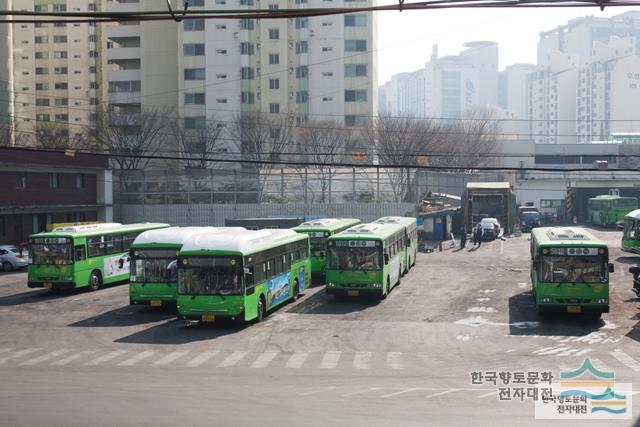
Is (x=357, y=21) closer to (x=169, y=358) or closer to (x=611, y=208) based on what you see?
(x=611, y=208)

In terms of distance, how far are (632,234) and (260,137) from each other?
38.4 meters

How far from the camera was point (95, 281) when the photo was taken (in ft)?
112

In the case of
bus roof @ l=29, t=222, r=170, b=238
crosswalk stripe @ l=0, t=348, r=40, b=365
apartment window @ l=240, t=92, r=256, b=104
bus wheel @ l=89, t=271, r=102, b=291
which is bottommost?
crosswalk stripe @ l=0, t=348, r=40, b=365

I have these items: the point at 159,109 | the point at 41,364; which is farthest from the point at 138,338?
the point at 159,109

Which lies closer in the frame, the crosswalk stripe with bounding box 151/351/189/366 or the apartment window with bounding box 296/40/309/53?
the crosswalk stripe with bounding box 151/351/189/366

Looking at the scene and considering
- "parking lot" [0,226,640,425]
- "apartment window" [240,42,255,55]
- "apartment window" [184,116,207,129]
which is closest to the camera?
"parking lot" [0,226,640,425]

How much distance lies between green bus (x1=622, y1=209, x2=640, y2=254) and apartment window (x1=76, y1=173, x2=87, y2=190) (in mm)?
36874

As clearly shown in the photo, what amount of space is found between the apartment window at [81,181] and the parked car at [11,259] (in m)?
11.8

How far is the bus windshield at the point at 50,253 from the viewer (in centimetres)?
3256

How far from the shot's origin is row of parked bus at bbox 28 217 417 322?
77.6 feet

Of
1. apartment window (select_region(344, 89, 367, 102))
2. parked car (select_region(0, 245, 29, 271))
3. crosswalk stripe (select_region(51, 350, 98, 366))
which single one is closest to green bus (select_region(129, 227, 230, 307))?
crosswalk stripe (select_region(51, 350, 98, 366))

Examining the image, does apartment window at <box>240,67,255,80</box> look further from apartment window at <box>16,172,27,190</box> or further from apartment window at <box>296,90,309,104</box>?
apartment window at <box>16,172,27,190</box>

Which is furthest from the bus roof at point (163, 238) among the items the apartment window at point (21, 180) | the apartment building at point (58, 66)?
the apartment building at point (58, 66)

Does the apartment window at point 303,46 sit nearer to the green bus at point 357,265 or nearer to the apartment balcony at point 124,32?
the apartment balcony at point 124,32
